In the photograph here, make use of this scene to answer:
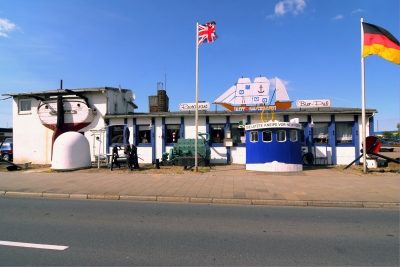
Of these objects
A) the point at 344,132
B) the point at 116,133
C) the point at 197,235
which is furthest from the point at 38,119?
the point at 344,132

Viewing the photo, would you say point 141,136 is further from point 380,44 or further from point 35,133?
point 380,44

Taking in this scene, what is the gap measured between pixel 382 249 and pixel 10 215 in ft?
27.6

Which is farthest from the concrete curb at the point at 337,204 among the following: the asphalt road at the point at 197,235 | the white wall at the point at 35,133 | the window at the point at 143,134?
the white wall at the point at 35,133

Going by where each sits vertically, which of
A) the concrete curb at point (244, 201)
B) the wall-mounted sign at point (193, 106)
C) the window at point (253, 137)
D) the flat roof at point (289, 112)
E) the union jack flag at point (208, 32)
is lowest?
the concrete curb at point (244, 201)

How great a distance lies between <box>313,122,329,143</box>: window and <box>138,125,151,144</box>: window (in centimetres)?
1123

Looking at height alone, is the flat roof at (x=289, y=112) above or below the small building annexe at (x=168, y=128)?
above

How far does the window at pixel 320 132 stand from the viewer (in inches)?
626

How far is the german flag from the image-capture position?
11711 mm

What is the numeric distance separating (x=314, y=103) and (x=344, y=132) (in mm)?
2702

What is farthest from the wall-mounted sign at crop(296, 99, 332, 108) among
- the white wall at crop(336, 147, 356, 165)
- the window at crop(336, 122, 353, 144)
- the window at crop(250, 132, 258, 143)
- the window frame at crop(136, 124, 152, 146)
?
the window frame at crop(136, 124, 152, 146)

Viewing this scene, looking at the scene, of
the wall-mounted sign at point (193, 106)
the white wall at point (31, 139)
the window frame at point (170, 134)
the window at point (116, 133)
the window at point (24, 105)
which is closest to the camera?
the wall-mounted sign at point (193, 106)

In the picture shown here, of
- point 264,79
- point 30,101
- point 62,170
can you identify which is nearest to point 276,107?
point 264,79

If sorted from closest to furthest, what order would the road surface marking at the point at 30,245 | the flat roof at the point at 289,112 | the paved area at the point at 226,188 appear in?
the road surface marking at the point at 30,245 < the paved area at the point at 226,188 < the flat roof at the point at 289,112

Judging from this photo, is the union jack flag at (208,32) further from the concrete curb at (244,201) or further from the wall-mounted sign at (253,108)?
the concrete curb at (244,201)
